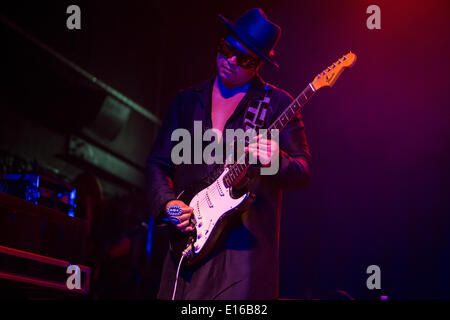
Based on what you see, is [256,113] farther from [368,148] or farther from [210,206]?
[368,148]

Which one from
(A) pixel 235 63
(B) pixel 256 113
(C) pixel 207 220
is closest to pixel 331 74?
(B) pixel 256 113

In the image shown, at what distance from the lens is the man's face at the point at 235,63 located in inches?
116

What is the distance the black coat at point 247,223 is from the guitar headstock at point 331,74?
229mm

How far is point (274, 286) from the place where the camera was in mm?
2480

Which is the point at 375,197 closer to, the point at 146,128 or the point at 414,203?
the point at 414,203

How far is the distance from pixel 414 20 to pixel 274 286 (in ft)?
11.8

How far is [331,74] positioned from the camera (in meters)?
2.73

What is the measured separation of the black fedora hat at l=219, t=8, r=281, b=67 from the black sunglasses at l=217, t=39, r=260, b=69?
6cm

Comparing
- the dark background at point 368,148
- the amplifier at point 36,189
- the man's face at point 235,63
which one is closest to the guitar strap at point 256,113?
the man's face at point 235,63

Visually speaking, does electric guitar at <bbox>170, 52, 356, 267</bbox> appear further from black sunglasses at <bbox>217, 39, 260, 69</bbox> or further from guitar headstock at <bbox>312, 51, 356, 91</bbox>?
black sunglasses at <bbox>217, 39, 260, 69</bbox>

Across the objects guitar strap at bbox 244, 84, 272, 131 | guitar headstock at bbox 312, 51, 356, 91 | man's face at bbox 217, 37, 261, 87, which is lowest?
guitar strap at bbox 244, 84, 272, 131

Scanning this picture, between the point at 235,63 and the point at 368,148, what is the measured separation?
2716mm

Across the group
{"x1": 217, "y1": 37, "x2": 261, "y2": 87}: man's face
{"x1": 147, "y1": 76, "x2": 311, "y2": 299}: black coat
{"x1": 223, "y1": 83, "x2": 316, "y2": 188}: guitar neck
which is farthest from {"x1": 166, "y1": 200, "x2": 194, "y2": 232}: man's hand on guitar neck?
{"x1": 217, "y1": 37, "x2": 261, "y2": 87}: man's face

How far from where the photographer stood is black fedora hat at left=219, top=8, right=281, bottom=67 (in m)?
2.90
